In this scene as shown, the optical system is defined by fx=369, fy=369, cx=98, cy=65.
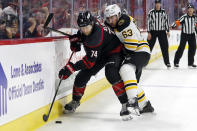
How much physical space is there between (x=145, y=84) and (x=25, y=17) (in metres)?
2.73

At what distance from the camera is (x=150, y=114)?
139 inches

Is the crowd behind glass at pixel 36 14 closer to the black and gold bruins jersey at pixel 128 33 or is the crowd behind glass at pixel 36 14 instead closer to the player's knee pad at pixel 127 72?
the black and gold bruins jersey at pixel 128 33

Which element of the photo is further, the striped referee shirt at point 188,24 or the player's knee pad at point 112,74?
the striped referee shirt at point 188,24

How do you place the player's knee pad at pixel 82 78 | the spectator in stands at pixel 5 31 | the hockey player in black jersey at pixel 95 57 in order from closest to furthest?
the spectator in stands at pixel 5 31, the hockey player in black jersey at pixel 95 57, the player's knee pad at pixel 82 78

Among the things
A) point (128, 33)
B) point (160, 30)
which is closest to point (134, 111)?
point (128, 33)

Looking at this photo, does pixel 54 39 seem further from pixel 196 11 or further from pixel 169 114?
pixel 196 11

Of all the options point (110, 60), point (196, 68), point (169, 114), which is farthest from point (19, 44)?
point (196, 68)

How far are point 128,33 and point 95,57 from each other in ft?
1.41

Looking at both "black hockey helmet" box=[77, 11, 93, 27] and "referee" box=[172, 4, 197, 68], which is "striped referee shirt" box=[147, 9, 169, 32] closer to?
"referee" box=[172, 4, 197, 68]

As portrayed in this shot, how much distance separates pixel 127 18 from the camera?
3.40 metres

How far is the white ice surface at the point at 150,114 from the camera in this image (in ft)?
10.1

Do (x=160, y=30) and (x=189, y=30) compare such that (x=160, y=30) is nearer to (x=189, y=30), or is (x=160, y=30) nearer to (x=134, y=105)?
(x=189, y=30)

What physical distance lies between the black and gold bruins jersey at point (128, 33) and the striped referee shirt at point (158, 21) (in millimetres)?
3628

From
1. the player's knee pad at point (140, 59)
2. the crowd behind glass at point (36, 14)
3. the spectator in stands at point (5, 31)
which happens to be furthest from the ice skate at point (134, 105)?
the spectator in stands at point (5, 31)
